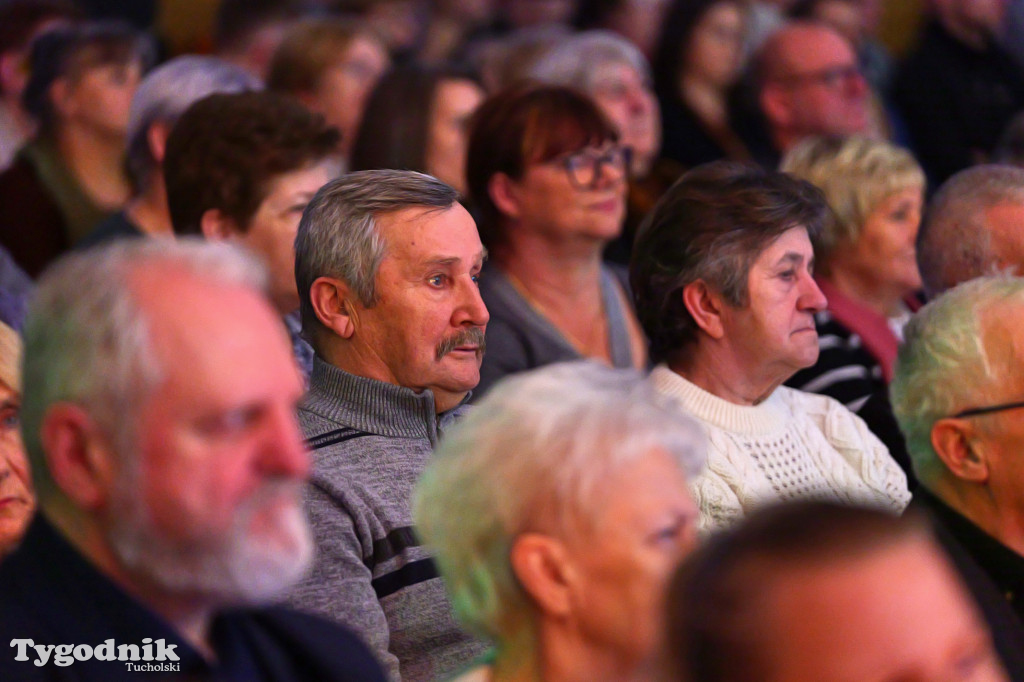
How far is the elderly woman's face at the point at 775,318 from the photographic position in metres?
2.54

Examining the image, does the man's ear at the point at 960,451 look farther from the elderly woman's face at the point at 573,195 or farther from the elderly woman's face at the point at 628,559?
the elderly woman's face at the point at 573,195

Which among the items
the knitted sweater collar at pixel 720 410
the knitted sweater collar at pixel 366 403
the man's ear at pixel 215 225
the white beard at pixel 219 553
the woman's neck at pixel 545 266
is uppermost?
the white beard at pixel 219 553

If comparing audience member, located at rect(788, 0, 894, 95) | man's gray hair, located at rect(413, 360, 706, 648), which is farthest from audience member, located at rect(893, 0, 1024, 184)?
man's gray hair, located at rect(413, 360, 706, 648)

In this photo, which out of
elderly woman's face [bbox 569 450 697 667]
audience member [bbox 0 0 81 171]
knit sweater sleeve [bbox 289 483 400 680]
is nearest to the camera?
elderly woman's face [bbox 569 450 697 667]

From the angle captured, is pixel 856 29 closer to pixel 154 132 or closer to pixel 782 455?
pixel 154 132

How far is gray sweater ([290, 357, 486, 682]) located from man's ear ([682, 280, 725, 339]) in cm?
64

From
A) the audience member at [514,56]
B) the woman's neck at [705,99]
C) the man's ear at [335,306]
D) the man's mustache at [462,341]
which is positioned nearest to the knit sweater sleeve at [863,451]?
the man's mustache at [462,341]

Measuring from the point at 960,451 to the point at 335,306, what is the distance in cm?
106

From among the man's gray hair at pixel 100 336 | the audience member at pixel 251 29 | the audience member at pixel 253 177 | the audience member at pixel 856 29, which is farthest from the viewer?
the audience member at pixel 856 29

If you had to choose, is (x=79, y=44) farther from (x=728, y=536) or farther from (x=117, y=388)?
(x=728, y=536)

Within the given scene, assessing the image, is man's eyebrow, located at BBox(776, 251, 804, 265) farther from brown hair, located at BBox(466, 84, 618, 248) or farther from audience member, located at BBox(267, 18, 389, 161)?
audience member, located at BBox(267, 18, 389, 161)

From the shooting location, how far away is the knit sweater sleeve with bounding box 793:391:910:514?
2605mm

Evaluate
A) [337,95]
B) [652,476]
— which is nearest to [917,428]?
[652,476]

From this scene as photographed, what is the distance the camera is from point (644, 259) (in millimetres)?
2648
